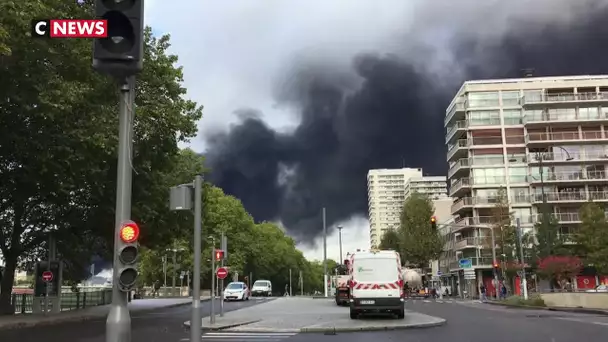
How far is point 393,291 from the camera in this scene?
74.5 feet

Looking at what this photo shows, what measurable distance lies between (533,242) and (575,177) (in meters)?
19.1

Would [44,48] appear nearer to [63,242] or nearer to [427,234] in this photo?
[63,242]

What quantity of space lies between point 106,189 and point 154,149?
2884 mm

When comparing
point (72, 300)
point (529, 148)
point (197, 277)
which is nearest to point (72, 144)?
point (197, 277)

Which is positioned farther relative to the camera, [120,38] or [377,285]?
[377,285]

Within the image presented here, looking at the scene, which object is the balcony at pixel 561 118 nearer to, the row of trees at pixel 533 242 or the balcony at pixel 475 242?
the row of trees at pixel 533 242

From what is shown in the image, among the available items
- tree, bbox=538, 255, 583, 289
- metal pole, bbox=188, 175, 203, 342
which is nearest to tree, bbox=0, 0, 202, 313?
metal pole, bbox=188, 175, 203, 342

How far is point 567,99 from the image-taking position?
82188 millimetres

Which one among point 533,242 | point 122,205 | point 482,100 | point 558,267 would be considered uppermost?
point 482,100

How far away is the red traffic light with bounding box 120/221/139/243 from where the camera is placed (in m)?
7.48

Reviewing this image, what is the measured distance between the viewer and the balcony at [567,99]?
266 ft

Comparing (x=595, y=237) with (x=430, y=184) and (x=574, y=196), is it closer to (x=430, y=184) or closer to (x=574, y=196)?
(x=574, y=196)

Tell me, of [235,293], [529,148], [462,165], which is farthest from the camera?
[462,165]

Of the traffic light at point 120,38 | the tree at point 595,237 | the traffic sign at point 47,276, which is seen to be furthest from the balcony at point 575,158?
the traffic light at point 120,38
